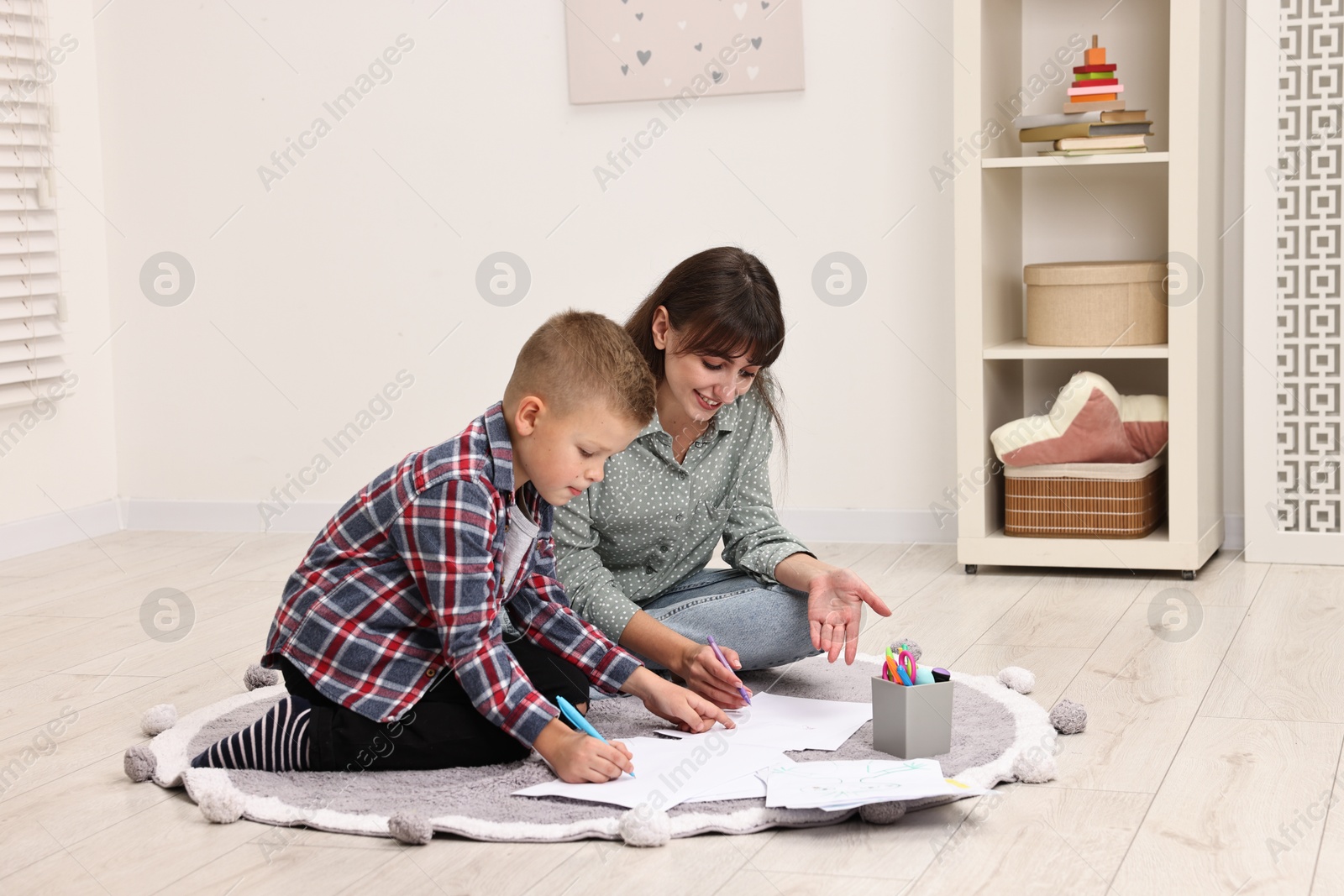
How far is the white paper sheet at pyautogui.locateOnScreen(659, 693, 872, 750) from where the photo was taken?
1561 millimetres

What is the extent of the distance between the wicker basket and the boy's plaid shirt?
1293mm

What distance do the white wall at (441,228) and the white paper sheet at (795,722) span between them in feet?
4.11

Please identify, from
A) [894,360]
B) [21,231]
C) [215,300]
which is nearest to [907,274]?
[894,360]

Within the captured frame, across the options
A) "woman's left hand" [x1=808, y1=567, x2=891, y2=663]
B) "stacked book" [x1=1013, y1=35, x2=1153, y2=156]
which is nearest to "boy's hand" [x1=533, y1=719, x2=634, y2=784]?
"woman's left hand" [x1=808, y1=567, x2=891, y2=663]

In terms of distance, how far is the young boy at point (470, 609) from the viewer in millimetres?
1395

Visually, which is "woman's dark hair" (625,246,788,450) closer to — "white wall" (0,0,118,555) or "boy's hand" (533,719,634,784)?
"boy's hand" (533,719,634,784)

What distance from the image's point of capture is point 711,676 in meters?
1.64

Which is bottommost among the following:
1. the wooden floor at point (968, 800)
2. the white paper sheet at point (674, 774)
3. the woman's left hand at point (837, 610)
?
the wooden floor at point (968, 800)

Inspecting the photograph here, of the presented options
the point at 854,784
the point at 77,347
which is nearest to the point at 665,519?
the point at 854,784

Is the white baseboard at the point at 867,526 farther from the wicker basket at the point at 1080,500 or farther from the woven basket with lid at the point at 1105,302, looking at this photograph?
the woven basket with lid at the point at 1105,302

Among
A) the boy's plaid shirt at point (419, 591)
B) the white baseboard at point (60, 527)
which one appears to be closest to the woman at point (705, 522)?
the boy's plaid shirt at point (419, 591)

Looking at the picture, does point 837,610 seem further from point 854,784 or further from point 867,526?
point 867,526

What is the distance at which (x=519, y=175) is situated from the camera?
10.0 ft

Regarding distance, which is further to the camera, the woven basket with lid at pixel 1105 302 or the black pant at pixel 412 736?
the woven basket with lid at pixel 1105 302
